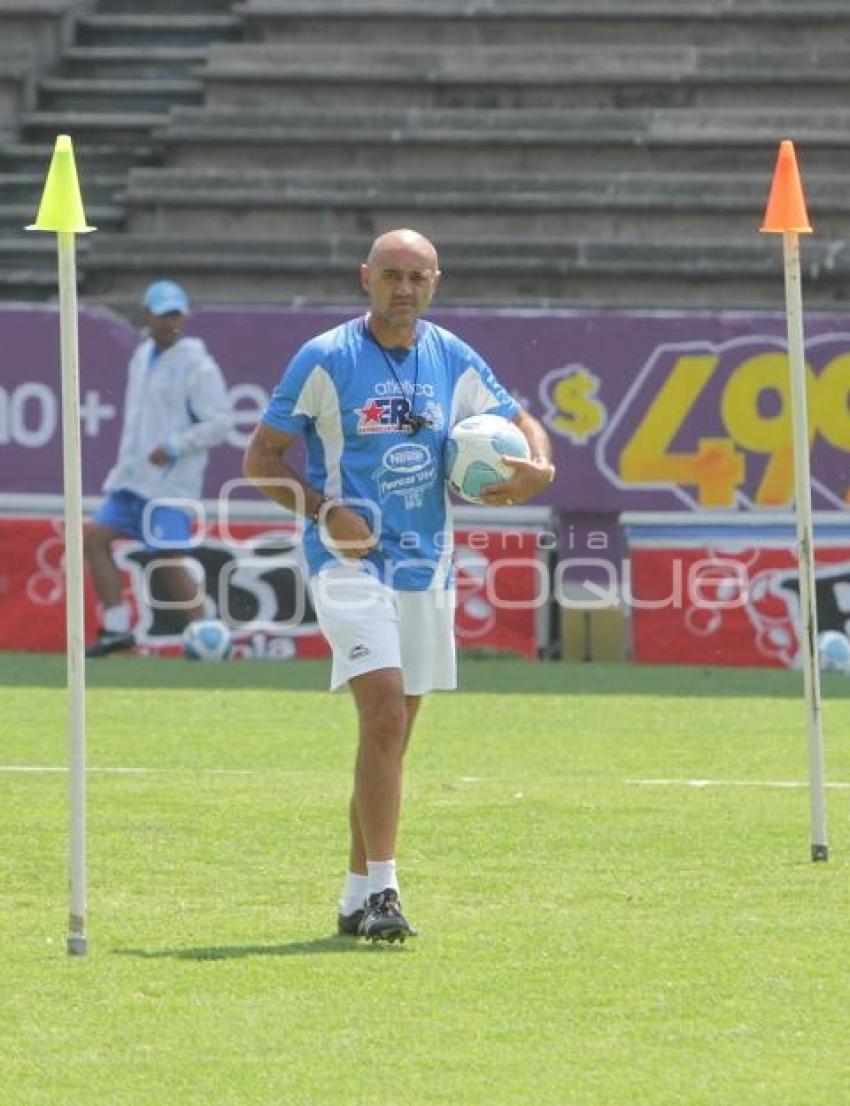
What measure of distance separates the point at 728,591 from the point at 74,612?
1066cm

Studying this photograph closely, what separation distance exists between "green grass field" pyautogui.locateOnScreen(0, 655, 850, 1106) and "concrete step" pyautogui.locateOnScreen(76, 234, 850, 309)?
8018 mm

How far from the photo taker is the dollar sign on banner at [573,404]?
18484mm

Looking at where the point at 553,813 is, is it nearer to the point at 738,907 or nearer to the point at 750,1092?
the point at 738,907

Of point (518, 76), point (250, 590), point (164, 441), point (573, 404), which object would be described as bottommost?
point (250, 590)

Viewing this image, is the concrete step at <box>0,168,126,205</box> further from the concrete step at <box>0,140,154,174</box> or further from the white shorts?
the white shorts

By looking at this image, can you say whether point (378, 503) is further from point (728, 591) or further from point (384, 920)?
point (728, 591)

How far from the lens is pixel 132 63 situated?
85.4 feet

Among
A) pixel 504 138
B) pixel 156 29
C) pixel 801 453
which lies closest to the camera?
pixel 801 453

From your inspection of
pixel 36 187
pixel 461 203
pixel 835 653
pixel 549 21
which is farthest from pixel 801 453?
pixel 549 21

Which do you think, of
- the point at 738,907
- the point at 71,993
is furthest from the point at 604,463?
the point at 71,993

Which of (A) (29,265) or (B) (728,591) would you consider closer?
(B) (728,591)

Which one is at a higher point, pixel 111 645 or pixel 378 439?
pixel 378 439

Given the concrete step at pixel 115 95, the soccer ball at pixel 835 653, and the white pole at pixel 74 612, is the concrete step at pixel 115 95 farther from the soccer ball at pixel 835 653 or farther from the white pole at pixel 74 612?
the white pole at pixel 74 612

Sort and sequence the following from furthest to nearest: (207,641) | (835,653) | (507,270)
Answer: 1. (507,270)
2. (207,641)
3. (835,653)
